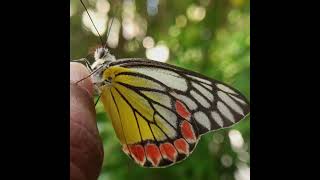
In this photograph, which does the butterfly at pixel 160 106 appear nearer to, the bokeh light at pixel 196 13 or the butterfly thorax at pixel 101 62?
the butterfly thorax at pixel 101 62

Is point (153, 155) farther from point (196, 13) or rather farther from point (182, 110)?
point (196, 13)

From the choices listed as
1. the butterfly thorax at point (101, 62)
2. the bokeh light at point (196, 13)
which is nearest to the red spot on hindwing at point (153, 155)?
the butterfly thorax at point (101, 62)

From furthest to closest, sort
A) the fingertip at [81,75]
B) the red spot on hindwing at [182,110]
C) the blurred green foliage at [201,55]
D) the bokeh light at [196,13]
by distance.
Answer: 1. the bokeh light at [196,13]
2. the blurred green foliage at [201,55]
3. the red spot on hindwing at [182,110]
4. the fingertip at [81,75]

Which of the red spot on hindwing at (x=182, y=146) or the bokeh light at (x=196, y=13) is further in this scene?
the bokeh light at (x=196, y=13)

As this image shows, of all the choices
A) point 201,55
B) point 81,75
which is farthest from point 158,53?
point 81,75

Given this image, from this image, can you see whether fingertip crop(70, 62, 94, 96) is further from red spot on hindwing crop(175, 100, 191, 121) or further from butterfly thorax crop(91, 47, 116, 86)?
red spot on hindwing crop(175, 100, 191, 121)
